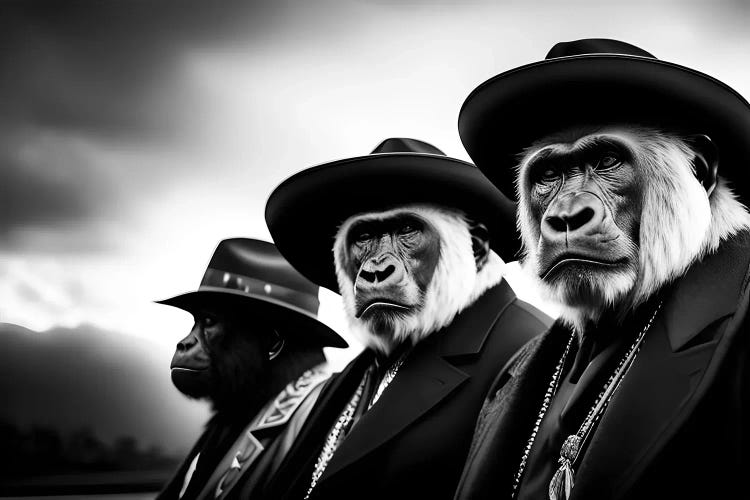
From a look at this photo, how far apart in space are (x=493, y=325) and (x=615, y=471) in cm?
158

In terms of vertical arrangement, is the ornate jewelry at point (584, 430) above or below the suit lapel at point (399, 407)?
above

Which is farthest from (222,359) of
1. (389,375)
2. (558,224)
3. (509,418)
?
(558,224)

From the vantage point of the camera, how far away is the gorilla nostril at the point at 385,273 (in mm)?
3244

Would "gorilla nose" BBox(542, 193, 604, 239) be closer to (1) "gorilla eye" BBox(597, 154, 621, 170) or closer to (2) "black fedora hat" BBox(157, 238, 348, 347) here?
(1) "gorilla eye" BBox(597, 154, 621, 170)

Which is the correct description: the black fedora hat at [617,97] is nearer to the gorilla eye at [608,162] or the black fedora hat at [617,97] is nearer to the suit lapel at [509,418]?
the gorilla eye at [608,162]

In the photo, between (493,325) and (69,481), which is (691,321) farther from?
(69,481)

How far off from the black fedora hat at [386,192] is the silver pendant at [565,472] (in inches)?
60.5

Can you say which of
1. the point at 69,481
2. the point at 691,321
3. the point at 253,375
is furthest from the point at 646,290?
the point at 69,481

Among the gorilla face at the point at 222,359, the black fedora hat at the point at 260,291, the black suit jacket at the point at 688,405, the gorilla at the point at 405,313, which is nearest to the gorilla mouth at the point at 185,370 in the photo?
the gorilla face at the point at 222,359

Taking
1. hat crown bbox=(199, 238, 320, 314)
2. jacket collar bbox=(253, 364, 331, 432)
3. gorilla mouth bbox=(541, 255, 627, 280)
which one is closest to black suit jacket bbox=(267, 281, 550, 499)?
gorilla mouth bbox=(541, 255, 627, 280)

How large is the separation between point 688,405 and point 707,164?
30.7 inches

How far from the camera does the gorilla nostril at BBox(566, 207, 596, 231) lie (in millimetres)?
2025

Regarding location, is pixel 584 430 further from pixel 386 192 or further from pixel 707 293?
pixel 386 192

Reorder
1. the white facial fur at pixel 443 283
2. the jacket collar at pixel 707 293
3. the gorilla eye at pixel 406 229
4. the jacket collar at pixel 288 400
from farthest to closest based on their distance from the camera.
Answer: the jacket collar at pixel 288 400 → the gorilla eye at pixel 406 229 → the white facial fur at pixel 443 283 → the jacket collar at pixel 707 293
